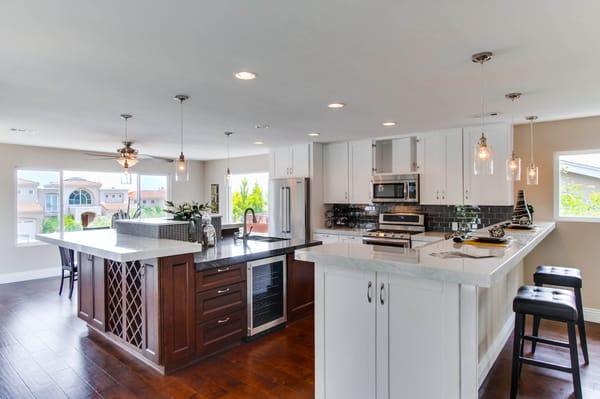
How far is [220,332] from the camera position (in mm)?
3287

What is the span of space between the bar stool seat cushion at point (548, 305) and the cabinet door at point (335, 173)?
141 inches

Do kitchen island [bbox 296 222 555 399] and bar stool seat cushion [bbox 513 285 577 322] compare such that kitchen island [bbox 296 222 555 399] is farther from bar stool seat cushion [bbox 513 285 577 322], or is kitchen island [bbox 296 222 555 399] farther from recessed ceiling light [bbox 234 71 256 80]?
recessed ceiling light [bbox 234 71 256 80]

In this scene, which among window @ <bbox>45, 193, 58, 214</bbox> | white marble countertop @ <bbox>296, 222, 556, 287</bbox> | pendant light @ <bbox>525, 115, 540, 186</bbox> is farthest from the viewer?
window @ <bbox>45, 193, 58, 214</bbox>

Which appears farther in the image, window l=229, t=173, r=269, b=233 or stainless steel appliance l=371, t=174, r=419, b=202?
window l=229, t=173, r=269, b=233

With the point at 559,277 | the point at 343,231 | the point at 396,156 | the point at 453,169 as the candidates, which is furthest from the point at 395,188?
the point at 559,277

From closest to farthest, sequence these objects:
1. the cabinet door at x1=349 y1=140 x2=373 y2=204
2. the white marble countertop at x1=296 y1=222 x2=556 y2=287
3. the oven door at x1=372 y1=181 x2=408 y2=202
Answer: the white marble countertop at x1=296 y1=222 x2=556 y2=287 → the oven door at x1=372 y1=181 x2=408 y2=202 → the cabinet door at x1=349 y1=140 x2=373 y2=204

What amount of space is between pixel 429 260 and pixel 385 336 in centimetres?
49

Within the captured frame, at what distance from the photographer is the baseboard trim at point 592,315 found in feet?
13.6

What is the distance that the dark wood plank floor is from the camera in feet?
8.68

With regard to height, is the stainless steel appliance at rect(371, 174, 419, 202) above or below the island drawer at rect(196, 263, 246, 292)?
above

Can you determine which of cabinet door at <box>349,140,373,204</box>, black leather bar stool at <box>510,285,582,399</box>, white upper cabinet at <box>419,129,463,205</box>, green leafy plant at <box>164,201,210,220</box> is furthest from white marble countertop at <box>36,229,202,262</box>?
white upper cabinet at <box>419,129,463,205</box>

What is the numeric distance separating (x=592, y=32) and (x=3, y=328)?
18.6 ft

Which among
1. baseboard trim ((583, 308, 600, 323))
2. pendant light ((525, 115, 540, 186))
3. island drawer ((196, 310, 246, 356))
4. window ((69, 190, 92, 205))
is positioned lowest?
baseboard trim ((583, 308, 600, 323))

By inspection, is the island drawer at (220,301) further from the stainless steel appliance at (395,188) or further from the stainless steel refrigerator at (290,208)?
the stainless steel appliance at (395,188)
